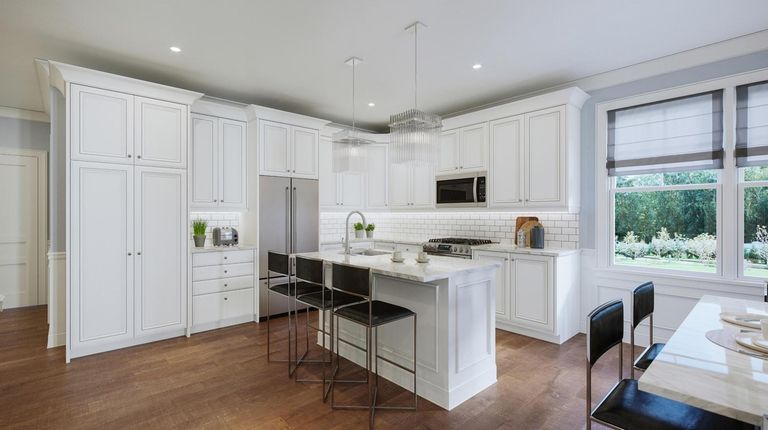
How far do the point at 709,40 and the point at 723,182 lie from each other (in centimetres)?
→ 125

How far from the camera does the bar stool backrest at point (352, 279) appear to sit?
2.30 meters

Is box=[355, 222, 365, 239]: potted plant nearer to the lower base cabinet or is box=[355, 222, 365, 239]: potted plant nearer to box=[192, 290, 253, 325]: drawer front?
box=[192, 290, 253, 325]: drawer front

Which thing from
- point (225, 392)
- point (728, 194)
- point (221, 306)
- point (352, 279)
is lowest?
point (225, 392)

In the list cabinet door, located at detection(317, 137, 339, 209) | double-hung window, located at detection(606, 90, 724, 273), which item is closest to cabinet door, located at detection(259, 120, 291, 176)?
cabinet door, located at detection(317, 137, 339, 209)

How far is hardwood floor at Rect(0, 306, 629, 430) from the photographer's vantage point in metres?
2.34

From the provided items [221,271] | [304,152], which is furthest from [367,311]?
[304,152]

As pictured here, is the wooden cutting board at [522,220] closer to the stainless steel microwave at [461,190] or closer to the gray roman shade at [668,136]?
the stainless steel microwave at [461,190]

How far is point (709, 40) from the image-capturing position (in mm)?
3131

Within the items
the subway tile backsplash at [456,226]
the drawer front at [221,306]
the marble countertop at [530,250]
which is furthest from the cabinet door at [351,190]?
the marble countertop at [530,250]

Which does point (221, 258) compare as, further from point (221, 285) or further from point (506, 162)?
point (506, 162)

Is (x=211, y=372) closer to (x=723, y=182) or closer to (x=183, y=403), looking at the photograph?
(x=183, y=403)

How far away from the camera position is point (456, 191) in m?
A: 4.91

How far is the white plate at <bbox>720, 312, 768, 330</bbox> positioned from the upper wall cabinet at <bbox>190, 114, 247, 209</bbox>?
4532 millimetres

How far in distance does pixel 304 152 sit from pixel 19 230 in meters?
4.30
